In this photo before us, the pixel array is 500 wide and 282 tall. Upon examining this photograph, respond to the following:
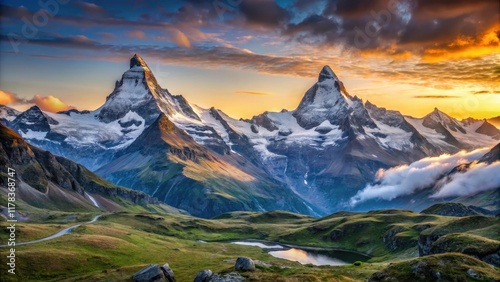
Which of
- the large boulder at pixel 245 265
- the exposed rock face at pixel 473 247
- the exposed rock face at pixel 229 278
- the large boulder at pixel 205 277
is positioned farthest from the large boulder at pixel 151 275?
the exposed rock face at pixel 473 247

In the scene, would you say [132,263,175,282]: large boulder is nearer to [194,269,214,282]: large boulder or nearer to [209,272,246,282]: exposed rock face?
[194,269,214,282]: large boulder

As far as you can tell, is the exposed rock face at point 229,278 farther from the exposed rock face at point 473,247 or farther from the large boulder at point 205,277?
the exposed rock face at point 473,247

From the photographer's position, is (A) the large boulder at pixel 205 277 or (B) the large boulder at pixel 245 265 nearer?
(A) the large boulder at pixel 205 277

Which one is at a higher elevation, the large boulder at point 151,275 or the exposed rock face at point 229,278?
the exposed rock face at point 229,278

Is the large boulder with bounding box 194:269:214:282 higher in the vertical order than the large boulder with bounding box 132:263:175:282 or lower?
higher

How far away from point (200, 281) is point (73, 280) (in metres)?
35.3

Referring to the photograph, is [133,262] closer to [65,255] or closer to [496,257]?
[65,255]

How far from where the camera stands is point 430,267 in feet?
272

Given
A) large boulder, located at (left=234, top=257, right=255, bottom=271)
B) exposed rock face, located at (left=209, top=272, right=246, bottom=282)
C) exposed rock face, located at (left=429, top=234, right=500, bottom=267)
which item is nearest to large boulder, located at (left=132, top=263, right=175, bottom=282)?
exposed rock face, located at (left=209, top=272, right=246, bottom=282)

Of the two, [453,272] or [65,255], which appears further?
[65,255]

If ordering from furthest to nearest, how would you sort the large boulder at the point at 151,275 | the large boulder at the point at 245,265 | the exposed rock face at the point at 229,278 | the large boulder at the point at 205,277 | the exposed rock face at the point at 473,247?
the exposed rock face at the point at 473,247
the large boulder at the point at 151,275
the large boulder at the point at 245,265
the large boulder at the point at 205,277
the exposed rock face at the point at 229,278

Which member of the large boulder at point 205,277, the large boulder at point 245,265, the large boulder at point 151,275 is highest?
the large boulder at point 245,265

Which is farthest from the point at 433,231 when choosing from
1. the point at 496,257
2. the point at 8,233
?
the point at 8,233

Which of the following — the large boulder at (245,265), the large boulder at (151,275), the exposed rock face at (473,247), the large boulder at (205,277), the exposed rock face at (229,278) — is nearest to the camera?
the exposed rock face at (229,278)
